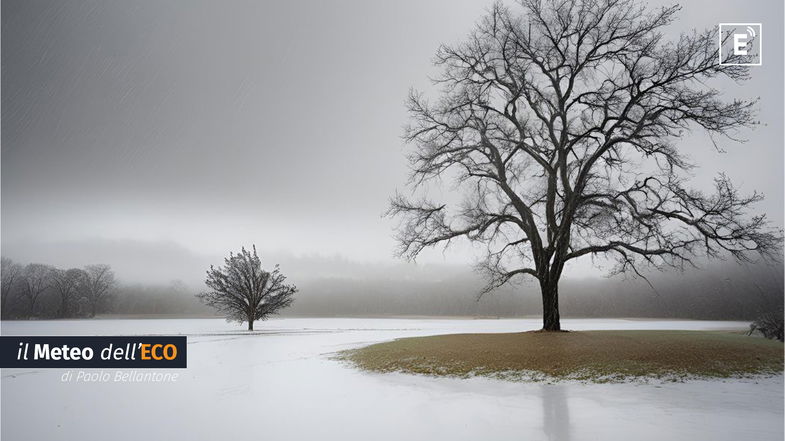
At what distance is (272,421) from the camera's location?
9.70 m

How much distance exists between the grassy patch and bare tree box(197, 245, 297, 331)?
69.0 ft

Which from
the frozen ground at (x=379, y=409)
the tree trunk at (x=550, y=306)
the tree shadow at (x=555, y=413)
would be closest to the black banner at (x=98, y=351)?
the frozen ground at (x=379, y=409)

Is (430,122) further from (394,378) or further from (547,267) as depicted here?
(394,378)

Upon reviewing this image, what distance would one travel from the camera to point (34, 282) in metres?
71.8

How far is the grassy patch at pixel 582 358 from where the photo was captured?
46.0ft

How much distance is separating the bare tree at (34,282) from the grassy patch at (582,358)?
7263 centimetres

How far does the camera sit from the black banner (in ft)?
46.0

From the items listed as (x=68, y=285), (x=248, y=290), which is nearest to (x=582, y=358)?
(x=248, y=290)

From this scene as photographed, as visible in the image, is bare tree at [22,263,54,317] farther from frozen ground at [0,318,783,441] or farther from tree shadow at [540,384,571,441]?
tree shadow at [540,384,571,441]

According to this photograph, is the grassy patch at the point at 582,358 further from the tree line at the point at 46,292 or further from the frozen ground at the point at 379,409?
the tree line at the point at 46,292

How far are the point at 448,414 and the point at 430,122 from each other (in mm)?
17267

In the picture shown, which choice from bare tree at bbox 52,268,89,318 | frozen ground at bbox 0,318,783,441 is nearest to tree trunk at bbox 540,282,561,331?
frozen ground at bbox 0,318,783,441

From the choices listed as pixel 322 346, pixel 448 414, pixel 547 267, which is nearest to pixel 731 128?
pixel 547 267

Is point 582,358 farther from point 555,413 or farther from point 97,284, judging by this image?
point 97,284
